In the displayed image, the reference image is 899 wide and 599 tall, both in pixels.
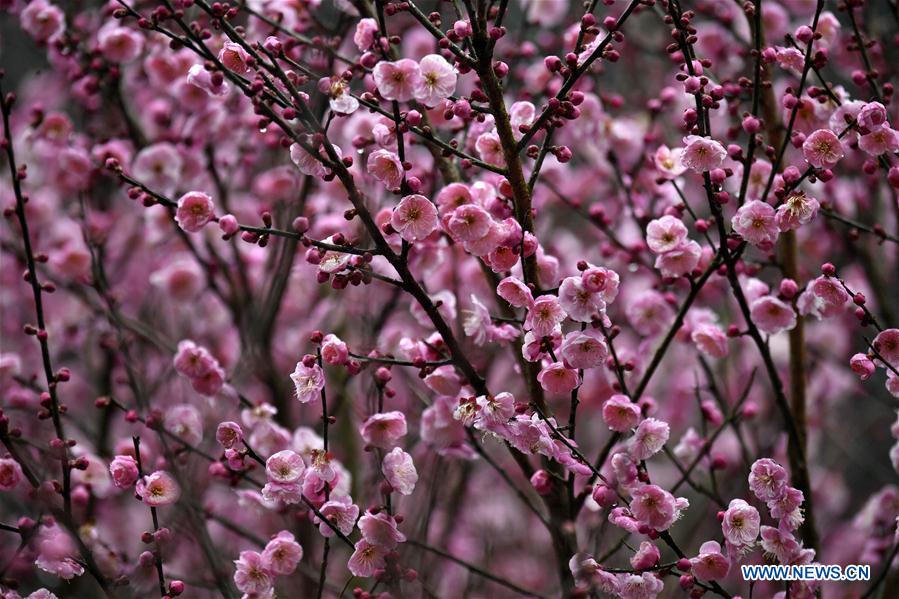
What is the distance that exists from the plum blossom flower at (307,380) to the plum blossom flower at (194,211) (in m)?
0.42

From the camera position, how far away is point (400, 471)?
85.0 inches

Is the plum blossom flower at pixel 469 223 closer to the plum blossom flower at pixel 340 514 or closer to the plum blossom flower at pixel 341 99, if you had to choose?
the plum blossom flower at pixel 341 99

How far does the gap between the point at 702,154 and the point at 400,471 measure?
3.37 feet

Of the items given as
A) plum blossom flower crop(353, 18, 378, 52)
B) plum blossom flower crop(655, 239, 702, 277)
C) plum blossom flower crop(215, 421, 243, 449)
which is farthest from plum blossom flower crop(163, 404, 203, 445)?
plum blossom flower crop(655, 239, 702, 277)

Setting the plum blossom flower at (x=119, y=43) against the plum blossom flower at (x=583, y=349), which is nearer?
the plum blossom flower at (x=583, y=349)

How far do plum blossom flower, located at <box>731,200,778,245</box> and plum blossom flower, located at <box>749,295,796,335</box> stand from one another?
290 millimetres

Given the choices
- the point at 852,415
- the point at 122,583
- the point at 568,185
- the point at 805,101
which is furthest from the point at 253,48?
the point at 852,415

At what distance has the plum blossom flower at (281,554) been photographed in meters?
2.15

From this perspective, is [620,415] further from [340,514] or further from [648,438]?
[340,514]

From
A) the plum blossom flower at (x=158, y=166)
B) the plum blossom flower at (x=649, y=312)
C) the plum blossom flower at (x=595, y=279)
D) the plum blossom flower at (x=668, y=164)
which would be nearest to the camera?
the plum blossom flower at (x=595, y=279)

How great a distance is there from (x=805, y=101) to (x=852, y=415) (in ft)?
13.9

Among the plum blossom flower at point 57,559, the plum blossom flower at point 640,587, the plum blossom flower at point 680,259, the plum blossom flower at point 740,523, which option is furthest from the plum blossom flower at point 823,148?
the plum blossom flower at point 57,559

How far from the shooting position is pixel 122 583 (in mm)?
2131

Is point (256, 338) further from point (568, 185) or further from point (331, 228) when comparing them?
point (568, 185)
